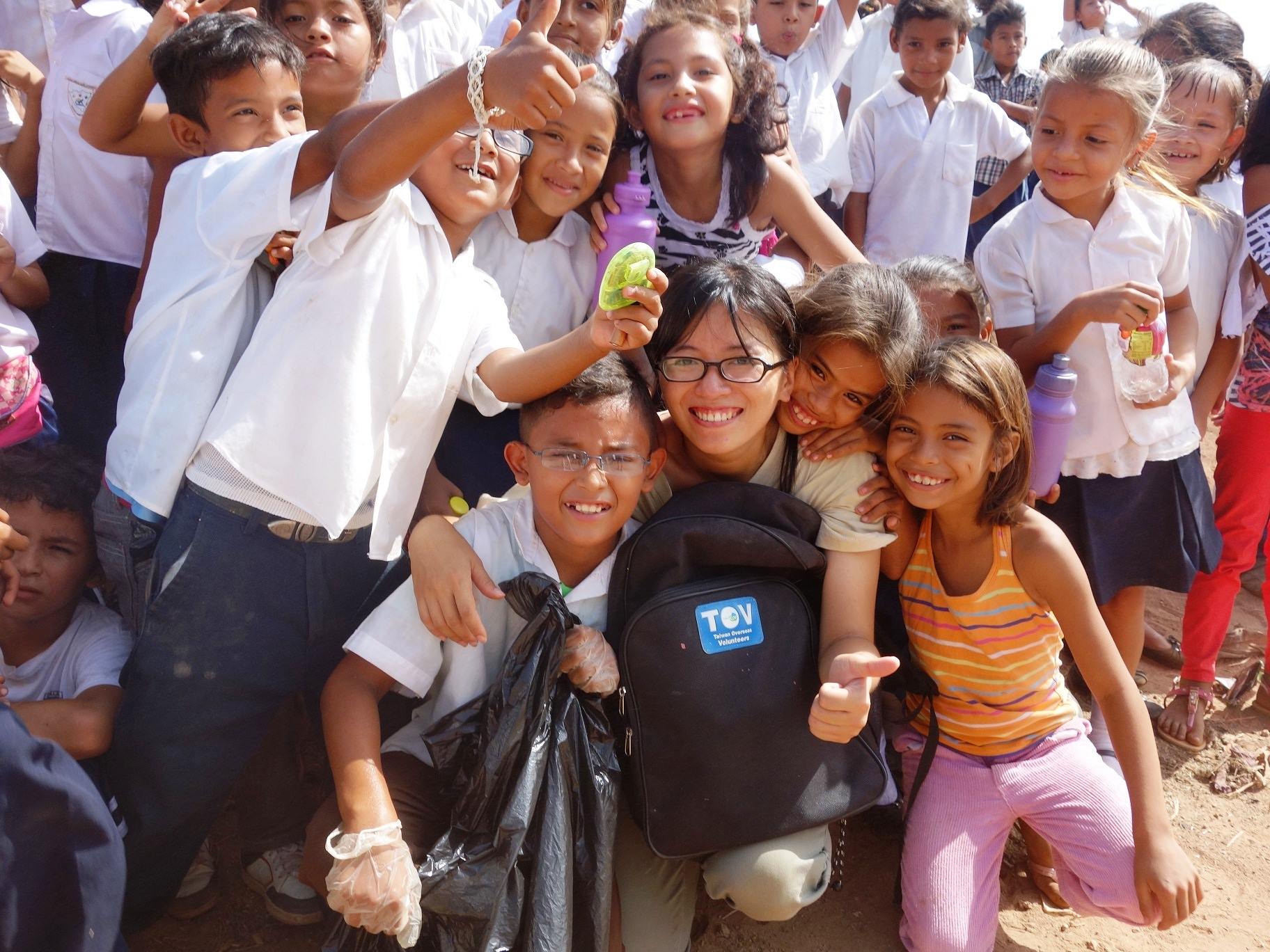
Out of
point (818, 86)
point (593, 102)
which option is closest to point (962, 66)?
point (818, 86)

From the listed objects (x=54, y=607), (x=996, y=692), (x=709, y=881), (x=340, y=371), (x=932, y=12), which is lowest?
(x=709, y=881)

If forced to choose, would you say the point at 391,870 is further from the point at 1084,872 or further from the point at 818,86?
the point at 818,86

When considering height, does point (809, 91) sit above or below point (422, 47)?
below

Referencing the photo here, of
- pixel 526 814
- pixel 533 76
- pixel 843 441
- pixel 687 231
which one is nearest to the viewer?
pixel 533 76

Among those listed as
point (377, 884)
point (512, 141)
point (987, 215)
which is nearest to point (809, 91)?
point (987, 215)

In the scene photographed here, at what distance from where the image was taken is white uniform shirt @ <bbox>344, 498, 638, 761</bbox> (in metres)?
2.05

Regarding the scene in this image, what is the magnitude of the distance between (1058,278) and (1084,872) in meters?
1.64

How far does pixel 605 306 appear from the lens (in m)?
1.78

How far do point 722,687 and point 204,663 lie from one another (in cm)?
112

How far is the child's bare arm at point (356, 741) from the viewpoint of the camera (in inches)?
73.8

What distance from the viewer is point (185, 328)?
A: 6.72ft

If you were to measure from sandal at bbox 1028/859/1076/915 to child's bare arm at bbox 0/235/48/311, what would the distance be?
315 centimetres

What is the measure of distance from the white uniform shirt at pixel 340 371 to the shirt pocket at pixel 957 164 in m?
3.04

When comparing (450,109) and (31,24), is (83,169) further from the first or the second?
(450,109)
